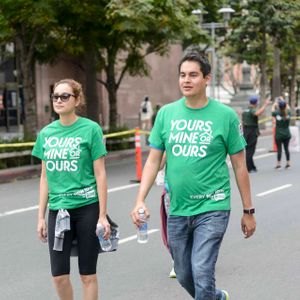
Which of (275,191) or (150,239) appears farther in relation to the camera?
(275,191)

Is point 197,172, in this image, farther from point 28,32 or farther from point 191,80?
point 28,32

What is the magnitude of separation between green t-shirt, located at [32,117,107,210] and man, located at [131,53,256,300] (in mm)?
485

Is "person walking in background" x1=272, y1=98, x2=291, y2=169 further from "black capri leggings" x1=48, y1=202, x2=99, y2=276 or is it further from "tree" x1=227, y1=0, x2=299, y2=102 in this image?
"black capri leggings" x1=48, y1=202, x2=99, y2=276

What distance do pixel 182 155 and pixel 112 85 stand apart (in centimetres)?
2109

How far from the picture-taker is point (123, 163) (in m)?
21.8

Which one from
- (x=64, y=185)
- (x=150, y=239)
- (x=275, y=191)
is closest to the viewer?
(x=64, y=185)

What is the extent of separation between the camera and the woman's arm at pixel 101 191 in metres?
5.25

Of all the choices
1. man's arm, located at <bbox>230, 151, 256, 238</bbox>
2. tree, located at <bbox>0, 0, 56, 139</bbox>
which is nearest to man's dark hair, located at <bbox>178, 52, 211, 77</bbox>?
man's arm, located at <bbox>230, 151, 256, 238</bbox>

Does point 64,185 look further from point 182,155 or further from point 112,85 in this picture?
point 112,85

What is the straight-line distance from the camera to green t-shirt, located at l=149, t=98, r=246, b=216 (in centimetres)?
493

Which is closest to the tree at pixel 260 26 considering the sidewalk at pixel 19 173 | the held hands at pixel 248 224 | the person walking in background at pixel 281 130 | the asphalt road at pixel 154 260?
the person walking in background at pixel 281 130

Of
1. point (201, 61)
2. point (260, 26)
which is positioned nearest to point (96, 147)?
point (201, 61)

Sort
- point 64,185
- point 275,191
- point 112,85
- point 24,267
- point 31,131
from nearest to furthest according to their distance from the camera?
point 64,185, point 24,267, point 275,191, point 31,131, point 112,85

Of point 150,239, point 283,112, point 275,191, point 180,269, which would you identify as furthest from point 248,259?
point 283,112
